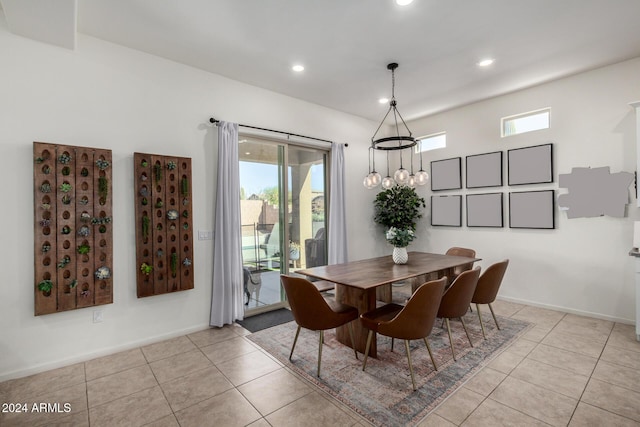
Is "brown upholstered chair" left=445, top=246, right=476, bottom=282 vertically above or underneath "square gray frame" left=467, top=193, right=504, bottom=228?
underneath

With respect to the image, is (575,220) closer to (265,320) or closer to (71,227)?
(265,320)

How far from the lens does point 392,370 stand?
2.63m

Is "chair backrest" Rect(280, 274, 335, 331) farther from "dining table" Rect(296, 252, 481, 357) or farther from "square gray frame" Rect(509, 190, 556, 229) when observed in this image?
"square gray frame" Rect(509, 190, 556, 229)

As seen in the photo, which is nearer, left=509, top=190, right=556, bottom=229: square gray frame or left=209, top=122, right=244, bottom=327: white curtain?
left=209, top=122, right=244, bottom=327: white curtain

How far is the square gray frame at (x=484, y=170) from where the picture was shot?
15.0 ft

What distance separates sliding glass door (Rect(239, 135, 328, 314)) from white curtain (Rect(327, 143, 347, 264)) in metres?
0.24

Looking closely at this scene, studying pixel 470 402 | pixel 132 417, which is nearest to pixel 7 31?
pixel 132 417

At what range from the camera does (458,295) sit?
2.74 metres

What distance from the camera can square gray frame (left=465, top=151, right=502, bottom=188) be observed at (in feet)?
15.0

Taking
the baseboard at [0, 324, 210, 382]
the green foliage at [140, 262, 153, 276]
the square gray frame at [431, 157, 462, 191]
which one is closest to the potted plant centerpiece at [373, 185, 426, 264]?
the square gray frame at [431, 157, 462, 191]

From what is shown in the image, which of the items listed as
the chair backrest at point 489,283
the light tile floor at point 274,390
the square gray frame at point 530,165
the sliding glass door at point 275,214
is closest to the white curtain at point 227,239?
the sliding glass door at point 275,214

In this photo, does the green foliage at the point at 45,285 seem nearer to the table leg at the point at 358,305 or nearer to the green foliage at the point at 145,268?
the green foliage at the point at 145,268

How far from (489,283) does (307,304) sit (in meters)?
2.01

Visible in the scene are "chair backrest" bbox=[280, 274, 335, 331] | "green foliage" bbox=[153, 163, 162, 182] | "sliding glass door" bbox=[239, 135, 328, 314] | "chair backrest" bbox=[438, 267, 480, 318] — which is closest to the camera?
"chair backrest" bbox=[280, 274, 335, 331]
